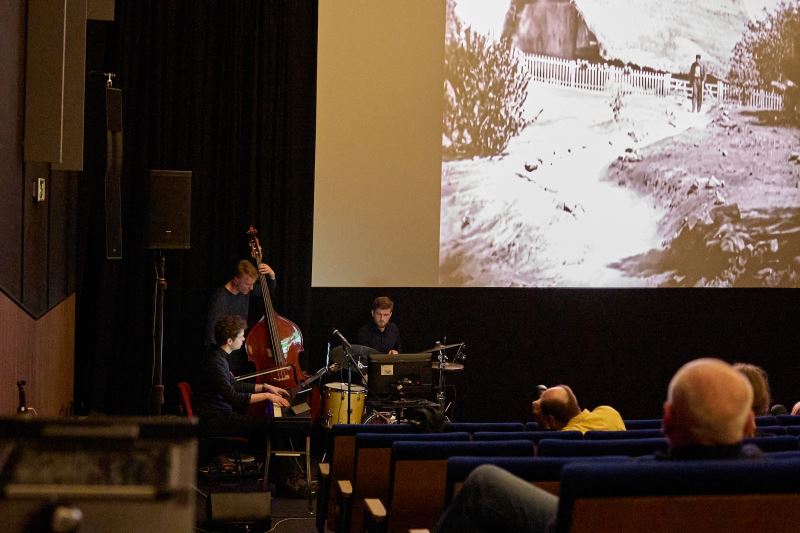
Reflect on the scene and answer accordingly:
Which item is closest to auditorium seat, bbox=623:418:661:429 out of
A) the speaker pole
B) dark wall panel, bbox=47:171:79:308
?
the speaker pole

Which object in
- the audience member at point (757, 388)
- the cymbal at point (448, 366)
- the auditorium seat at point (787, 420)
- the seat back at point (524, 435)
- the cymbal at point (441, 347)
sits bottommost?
the cymbal at point (448, 366)

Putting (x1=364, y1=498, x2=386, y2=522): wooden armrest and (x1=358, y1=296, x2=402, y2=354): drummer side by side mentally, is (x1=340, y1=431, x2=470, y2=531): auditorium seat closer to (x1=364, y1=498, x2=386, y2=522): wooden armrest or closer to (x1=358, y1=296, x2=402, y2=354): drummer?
(x1=364, y1=498, x2=386, y2=522): wooden armrest

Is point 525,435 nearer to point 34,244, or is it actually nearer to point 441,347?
point 34,244

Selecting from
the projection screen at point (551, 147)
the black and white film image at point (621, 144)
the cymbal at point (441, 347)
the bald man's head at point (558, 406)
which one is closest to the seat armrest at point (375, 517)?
the bald man's head at point (558, 406)

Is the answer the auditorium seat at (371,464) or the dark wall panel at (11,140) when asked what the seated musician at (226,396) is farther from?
the auditorium seat at (371,464)

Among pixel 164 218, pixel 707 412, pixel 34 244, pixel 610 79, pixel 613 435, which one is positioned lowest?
pixel 613 435

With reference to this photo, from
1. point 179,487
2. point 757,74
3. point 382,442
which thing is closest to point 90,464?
point 179,487

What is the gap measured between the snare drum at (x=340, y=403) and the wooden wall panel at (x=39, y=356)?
6.13 feet

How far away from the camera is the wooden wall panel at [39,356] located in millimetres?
4453

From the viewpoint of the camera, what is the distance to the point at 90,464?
131 centimetres

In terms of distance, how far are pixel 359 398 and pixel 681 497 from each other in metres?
4.97

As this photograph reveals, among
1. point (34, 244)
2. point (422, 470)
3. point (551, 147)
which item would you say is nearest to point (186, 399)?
point (34, 244)

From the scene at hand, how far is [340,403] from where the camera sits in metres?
6.94

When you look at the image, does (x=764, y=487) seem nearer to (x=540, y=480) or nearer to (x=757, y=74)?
(x=540, y=480)
